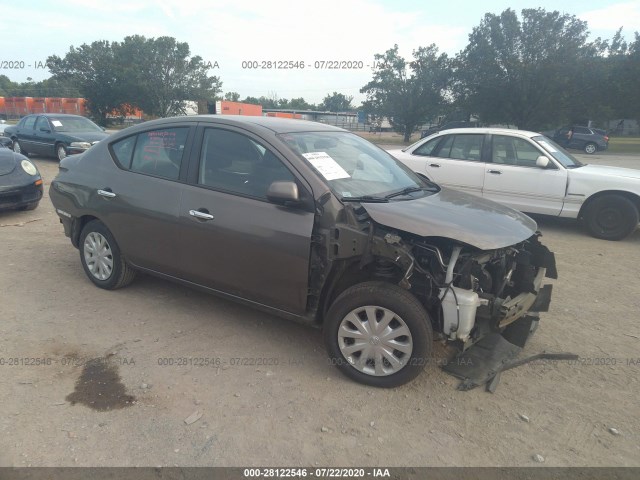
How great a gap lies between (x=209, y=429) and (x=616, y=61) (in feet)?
125

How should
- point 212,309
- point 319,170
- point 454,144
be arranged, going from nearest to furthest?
1. point 319,170
2. point 212,309
3. point 454,144

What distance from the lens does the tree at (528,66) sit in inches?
1241

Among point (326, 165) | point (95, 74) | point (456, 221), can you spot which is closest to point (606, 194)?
point (456, 221)

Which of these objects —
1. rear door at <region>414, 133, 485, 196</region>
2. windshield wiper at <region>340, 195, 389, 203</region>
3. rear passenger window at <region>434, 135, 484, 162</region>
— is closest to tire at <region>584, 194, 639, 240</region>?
rear door at <region>414, 133, 485, 196</region>

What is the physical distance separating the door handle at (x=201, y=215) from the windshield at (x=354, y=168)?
0.82 meters

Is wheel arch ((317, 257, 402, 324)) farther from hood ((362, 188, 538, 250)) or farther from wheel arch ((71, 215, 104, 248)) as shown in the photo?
wheel arch ((71, 215, 104, 248))

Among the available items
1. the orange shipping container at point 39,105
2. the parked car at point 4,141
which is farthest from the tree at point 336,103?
the parked car at point 4,141

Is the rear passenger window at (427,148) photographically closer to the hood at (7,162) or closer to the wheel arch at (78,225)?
the wheel arch at (78,225)

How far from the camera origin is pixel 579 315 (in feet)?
14.1

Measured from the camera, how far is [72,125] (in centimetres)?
1348

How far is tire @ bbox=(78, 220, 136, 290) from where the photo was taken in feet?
14.5

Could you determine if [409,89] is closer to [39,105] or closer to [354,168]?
[39,105]

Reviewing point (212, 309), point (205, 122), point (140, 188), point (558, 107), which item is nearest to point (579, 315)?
point (212, 309)

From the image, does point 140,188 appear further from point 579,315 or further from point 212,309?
point 579,315
